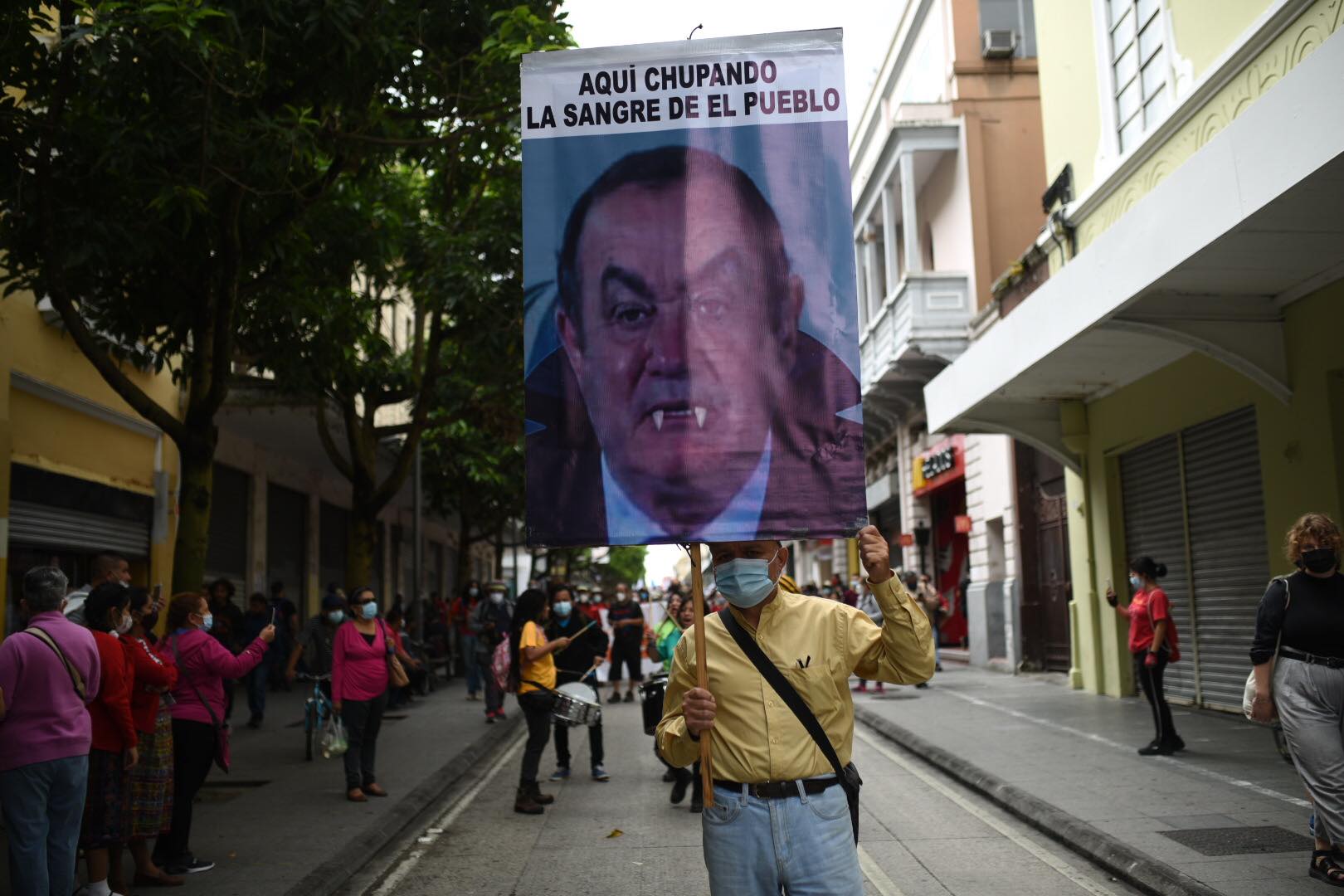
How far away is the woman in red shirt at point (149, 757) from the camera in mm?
6975

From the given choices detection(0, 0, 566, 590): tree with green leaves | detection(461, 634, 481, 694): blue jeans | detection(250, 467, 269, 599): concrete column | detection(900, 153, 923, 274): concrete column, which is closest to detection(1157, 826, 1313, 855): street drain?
detection(0, 0, 566, 590): tree with green leaves

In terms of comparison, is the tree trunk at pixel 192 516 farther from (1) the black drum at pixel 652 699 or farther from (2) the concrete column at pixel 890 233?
(2) the concrete column at pixel 890 233

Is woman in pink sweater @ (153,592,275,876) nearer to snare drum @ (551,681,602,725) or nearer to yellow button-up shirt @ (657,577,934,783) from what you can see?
snare drum @ (551,681,602,725)

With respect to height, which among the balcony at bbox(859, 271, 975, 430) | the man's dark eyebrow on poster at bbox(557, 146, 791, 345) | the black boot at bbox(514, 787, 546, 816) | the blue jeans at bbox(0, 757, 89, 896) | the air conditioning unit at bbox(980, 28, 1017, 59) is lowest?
the black boot at bbox(514, 787, 546, 816)

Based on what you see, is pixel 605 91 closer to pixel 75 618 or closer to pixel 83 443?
pixel 75 618

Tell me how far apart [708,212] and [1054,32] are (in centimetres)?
1466

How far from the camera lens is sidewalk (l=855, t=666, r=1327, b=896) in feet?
23.0

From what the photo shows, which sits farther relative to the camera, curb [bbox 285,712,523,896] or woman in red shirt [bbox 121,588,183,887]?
curb [bbox 285,712,523,896]

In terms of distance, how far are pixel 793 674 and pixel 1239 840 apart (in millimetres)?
5003

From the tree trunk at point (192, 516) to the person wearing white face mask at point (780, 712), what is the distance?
717 cm

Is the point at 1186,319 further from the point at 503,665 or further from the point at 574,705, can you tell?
the point at 503,665

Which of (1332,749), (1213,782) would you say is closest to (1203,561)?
(1213,782)

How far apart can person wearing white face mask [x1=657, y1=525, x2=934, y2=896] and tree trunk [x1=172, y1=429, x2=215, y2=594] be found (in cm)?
717

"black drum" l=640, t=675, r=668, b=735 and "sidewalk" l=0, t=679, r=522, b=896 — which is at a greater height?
"black drum" l=640, t=675, r=668, b=735
